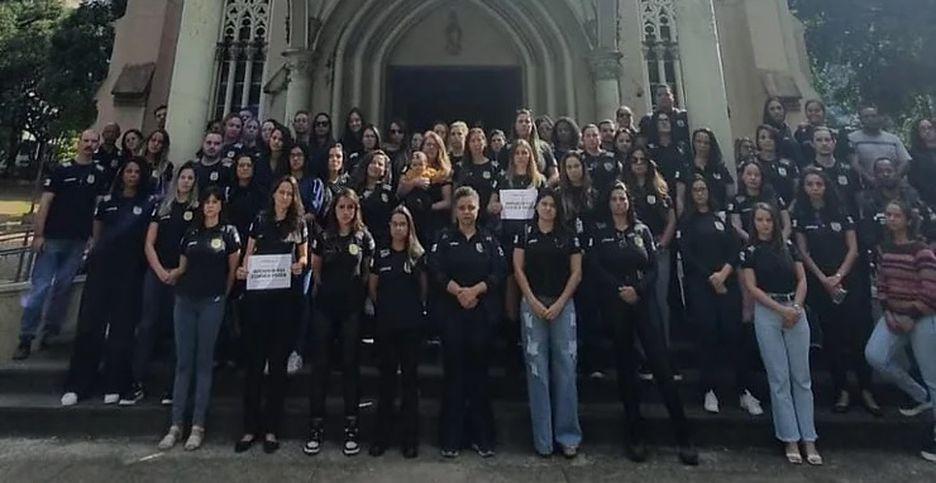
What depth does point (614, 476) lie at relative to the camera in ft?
12.0

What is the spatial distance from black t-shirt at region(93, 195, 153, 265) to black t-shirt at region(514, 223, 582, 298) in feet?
10.8

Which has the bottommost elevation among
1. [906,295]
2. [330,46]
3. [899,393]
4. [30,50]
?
[899,393]

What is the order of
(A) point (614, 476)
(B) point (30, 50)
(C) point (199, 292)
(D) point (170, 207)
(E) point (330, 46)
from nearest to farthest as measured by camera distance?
(A) point (614, 476), (C) point (199, 292), (D) point (170, 207), (E) point (330, 46), (B) point (30, 50)

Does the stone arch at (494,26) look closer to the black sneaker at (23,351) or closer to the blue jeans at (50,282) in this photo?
the blue jeans at (50,282)

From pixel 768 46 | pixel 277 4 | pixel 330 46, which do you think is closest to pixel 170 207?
pixel 330 46

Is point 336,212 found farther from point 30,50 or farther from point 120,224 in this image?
point 30,50

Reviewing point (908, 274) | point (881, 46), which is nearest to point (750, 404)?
point (908, 274)

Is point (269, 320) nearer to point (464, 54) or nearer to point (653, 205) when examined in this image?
point (653, 205)

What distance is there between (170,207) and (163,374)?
144 cm

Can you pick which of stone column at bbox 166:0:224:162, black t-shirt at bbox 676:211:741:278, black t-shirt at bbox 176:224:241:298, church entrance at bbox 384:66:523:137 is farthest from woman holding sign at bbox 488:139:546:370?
church entrance at bbox 384:66:523:137

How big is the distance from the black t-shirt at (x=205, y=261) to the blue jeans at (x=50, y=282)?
176 centimetres

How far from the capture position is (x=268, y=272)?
4.00 meters

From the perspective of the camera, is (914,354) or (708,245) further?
(708,245)

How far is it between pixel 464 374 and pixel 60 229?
4.01m
